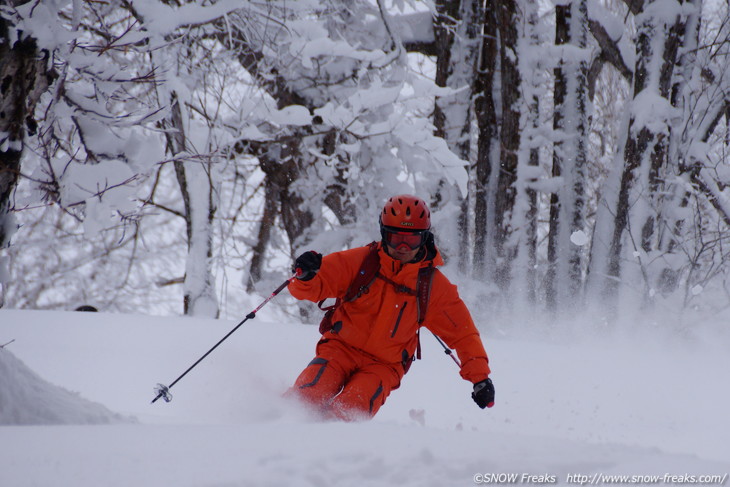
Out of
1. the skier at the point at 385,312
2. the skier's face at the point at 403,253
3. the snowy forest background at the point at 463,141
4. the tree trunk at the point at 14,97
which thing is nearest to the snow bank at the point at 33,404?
the tree trunk at the point at 14,97

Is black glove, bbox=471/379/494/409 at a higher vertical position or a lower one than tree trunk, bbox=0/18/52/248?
lower

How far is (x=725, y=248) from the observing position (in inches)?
→ 416

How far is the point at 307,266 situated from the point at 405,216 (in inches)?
28.3

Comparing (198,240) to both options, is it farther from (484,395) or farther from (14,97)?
(484,395)

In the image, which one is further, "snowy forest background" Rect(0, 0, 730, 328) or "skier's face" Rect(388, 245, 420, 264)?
"snowy forest background" Rect(0, 0, 730, 328)

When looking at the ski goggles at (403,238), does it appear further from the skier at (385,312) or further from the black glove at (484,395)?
the black glove at (484,395)

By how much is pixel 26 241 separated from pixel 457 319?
1338cm

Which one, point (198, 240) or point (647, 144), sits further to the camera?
point (647, 144)

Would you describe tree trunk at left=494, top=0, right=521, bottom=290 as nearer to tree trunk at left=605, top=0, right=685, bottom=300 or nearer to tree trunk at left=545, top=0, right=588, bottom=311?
Result: tree trunk at left=545, top=0, right=588, bottom=311

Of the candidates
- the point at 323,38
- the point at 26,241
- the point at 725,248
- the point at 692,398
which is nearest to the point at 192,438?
the point at 692,398

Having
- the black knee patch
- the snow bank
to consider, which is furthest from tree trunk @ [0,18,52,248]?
the black knee patch

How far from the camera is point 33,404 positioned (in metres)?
2.99

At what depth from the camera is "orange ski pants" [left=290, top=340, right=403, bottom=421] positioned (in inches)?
147

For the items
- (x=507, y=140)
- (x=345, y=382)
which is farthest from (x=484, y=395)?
(x=507, y=140)
